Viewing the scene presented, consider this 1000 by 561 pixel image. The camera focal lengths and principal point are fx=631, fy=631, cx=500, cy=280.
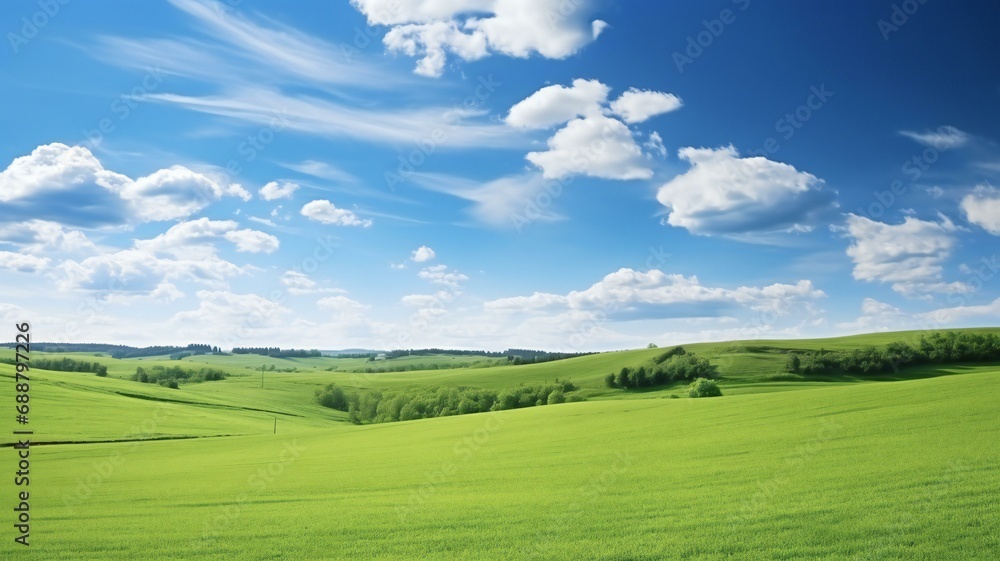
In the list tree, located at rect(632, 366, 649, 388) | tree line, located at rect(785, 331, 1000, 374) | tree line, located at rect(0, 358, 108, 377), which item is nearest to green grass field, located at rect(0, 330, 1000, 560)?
tree, located at rect(632, 366, 649, 388)

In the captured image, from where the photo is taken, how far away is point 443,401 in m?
102

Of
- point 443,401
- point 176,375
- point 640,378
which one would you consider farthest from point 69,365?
point 640,378

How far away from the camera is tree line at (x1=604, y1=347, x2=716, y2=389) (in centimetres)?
8762

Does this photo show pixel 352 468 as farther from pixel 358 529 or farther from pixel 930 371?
pixel 930 371

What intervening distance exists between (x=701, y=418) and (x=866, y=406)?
7.85 metres

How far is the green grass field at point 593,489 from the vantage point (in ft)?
42.5

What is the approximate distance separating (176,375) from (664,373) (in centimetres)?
10836

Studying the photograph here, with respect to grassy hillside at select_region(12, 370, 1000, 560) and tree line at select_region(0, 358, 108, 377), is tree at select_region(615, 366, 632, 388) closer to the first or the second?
grassy hillside at select_region(12, 370, 1000, 560)

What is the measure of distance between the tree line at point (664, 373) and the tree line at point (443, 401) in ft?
26.9

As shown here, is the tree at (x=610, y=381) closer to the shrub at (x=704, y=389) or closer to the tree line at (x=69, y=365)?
the shrub at (x=704, y=389)

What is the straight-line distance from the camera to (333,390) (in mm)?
126188

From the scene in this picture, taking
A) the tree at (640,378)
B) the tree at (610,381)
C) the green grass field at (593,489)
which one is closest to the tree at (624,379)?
the tree at (610,381)

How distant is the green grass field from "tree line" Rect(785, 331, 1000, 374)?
51.3 meters

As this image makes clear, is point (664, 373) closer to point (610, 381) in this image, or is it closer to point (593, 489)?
point (610, 381)
